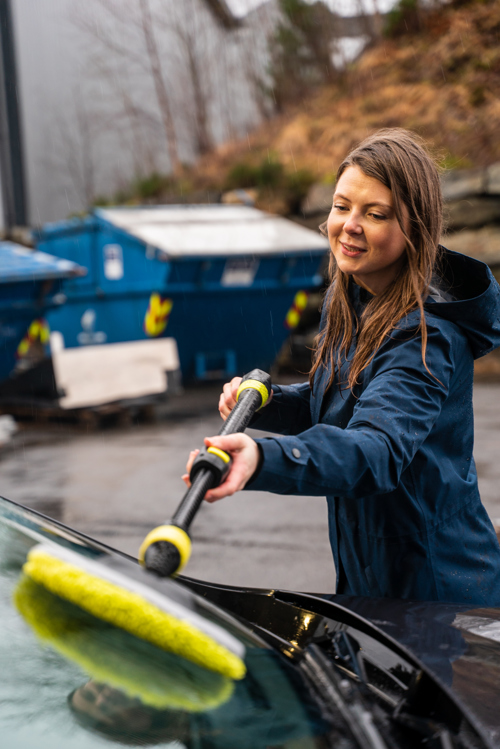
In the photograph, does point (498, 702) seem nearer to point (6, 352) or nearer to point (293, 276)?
point (6, 352)

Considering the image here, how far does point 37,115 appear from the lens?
58.6 feet

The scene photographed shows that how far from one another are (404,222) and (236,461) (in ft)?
2.24

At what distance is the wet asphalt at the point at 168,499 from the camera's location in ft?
13.6

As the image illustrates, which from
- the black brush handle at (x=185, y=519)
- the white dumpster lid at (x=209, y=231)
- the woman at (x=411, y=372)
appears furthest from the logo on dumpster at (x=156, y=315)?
the black brush handle at (x=185, y=519)

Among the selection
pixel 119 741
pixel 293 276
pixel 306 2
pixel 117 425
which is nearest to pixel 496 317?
pixel 119 741

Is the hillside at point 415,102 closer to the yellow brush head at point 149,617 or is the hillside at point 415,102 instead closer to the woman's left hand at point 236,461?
the woman's left hand at point 236,461

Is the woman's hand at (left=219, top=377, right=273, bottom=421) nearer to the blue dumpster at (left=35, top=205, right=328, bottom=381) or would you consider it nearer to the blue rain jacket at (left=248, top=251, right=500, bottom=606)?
the blue rain jacket at (left=248, top=251, right=500, bottom=606)

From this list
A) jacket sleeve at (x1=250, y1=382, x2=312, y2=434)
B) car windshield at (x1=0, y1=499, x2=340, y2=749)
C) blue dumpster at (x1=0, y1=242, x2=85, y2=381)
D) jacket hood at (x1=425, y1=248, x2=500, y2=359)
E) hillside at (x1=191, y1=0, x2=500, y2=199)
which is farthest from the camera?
hillside at (x1=191, y1=0, x2=500, y2=199)

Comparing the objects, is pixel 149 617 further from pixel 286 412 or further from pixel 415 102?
pixel 415 102

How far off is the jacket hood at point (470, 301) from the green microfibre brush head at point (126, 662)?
0.82 m

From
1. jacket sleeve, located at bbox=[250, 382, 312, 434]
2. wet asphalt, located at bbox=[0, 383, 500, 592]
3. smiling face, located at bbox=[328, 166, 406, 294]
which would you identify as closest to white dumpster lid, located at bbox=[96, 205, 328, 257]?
wet asphalt, located at bbox=[0, 383, 500, 592]

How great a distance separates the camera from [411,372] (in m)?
1.41

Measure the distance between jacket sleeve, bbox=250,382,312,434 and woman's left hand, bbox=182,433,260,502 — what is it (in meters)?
0.61

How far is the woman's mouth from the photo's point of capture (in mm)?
1562
